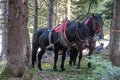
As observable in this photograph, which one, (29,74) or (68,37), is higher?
(68,37)

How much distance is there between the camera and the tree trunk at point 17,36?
6.04m

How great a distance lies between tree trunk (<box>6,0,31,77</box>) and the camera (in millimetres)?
6035

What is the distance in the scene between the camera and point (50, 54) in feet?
56.2

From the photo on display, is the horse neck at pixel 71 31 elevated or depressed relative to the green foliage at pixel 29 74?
elevated

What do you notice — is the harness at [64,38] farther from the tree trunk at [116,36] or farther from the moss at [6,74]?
the moss at [6,74]

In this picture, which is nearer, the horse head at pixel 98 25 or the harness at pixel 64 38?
the harness at pixel 64 38

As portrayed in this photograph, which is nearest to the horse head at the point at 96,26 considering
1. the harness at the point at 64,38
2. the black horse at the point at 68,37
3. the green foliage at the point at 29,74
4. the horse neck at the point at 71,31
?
the black horse at the point at 68,37

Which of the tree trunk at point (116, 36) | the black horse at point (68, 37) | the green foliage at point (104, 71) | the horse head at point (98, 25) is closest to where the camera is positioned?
the green foliage at point (104, 71)

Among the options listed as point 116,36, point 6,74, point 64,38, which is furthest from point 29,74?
point 64,38

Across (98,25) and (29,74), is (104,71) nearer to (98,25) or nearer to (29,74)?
(29,74)

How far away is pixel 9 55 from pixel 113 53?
11.3 ft

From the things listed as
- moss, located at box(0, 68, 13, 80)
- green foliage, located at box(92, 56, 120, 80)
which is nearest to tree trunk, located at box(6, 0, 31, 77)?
moss, located at box(0, 68, 13, 80)

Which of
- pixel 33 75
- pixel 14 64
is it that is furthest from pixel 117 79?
pixel 14 64

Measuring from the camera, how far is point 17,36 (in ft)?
19.9
